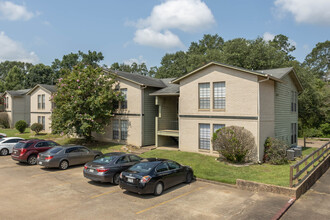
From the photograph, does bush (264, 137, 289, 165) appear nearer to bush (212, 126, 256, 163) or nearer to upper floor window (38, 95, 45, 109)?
bush (212, 126, 256, 163)

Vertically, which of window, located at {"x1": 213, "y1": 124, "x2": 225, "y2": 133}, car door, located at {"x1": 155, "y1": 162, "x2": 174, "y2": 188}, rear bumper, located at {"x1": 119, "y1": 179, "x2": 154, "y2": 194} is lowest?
rear bumper, located at {"x1": 119, "y1": 179, "x2": 154, "y2": 194}

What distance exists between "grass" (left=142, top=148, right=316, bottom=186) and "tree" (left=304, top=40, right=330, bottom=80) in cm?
7238

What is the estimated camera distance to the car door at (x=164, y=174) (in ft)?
35.7

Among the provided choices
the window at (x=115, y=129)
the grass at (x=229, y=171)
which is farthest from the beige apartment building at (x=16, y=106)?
the grass at (x=229, y=171)

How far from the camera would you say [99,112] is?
2234cm

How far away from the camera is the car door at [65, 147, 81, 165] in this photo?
51.9ft

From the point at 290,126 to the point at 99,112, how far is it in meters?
18.0

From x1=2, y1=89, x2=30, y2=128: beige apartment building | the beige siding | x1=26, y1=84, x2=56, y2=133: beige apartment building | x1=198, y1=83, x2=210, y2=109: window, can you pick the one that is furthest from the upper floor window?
the beige siding

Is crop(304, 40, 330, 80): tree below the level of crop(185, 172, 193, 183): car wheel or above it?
above

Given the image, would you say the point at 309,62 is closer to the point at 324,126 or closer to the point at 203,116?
the point at 324,126

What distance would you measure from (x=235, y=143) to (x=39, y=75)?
61.5 m

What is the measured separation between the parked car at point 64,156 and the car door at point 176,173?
7566 millimetres

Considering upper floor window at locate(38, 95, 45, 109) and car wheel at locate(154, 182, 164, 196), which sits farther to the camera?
upper floor window at locate(38, 95, 45, 109)

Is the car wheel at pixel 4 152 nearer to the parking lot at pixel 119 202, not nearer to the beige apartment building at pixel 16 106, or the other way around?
the parking lot at pixel 119 202
